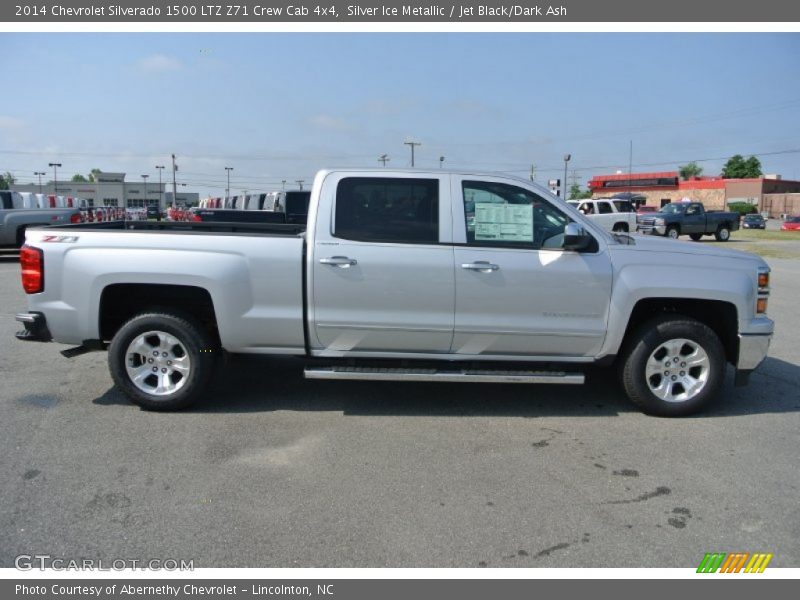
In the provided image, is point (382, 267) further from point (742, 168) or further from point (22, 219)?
point (742, 168)

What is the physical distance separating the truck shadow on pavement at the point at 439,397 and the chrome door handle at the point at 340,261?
1190 mm

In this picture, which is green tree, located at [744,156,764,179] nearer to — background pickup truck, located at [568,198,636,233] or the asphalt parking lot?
background pickup truck, located at [568,198,636,233]

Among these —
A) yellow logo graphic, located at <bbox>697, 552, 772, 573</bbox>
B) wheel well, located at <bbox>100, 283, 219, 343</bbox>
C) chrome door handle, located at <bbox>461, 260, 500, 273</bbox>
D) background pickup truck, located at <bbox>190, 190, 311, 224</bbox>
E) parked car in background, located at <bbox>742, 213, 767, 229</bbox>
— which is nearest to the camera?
yellow logo graphic, located at <bbox>697, 552, 772, 573</bbox>

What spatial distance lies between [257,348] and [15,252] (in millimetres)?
17594

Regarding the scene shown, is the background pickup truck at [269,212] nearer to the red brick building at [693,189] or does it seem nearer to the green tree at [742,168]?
the red brick building at [693,189]

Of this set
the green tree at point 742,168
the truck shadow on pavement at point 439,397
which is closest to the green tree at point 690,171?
the green tree at point 742,168

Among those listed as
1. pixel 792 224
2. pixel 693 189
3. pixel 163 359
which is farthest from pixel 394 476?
pixel 693 189

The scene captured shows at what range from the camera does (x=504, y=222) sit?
5086 mm

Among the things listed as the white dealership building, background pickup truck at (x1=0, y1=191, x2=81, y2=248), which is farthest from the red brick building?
background pickup truck at (x1=0, y1=191, x2=81, y2=248)

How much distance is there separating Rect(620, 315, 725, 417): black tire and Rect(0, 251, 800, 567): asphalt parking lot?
17 cm

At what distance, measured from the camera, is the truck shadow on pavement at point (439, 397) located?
5.34 metres

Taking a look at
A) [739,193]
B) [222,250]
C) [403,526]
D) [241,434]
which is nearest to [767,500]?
[403,526]

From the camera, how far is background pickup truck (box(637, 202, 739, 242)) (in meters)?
29.5

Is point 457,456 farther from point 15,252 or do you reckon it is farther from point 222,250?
point 15,252
